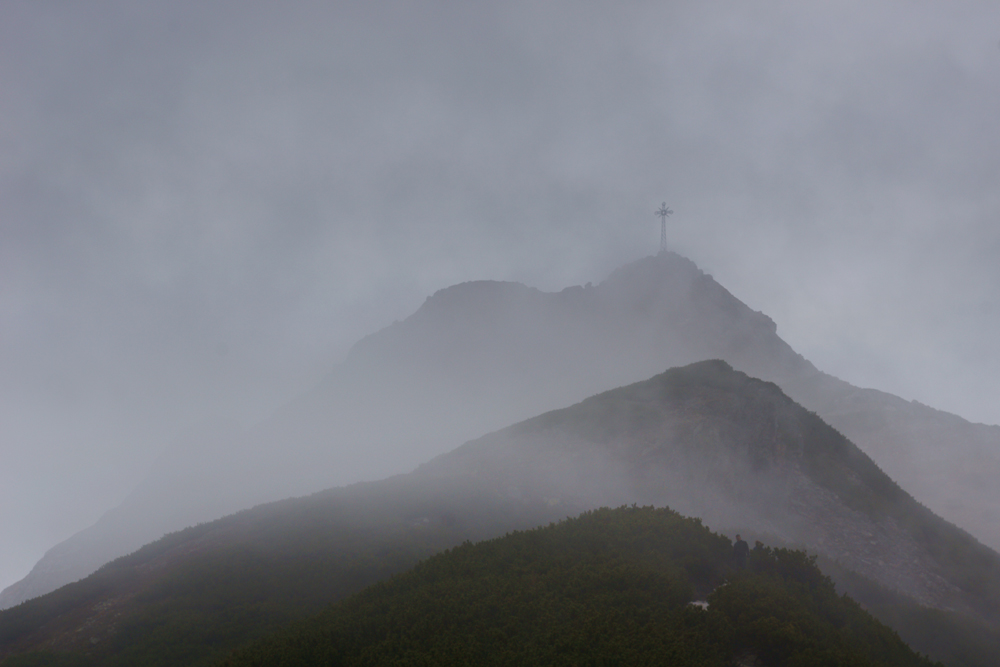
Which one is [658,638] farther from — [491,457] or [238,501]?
[238,501]

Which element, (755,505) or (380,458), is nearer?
(755,505)

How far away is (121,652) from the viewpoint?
1712 cm

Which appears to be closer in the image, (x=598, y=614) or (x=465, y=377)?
(x=598, y=614)

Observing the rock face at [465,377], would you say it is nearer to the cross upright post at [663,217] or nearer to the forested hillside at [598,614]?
the cross upright post at [663,217]

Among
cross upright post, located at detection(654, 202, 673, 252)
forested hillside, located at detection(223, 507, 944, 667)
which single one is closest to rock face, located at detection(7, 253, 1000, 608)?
cross upright post, located at detection(654, 202, 673, 252)

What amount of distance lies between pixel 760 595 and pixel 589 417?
113ft

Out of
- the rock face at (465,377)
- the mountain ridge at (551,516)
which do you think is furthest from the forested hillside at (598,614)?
the rock face at (465,377)

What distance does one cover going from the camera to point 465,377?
155 metres

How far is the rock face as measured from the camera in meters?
124

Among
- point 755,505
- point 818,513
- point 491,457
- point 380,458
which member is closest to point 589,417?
point 491,457

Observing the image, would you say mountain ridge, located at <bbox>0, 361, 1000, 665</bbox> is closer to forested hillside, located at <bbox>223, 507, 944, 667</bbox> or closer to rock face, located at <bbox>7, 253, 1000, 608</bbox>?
forested hillside, located at <bbox>223, 507, 944, 667</bbox>

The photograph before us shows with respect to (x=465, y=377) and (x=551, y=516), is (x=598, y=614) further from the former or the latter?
Result: (x=465, y=377)

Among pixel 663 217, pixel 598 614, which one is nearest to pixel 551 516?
pixel 598 614

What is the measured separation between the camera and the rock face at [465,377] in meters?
124
